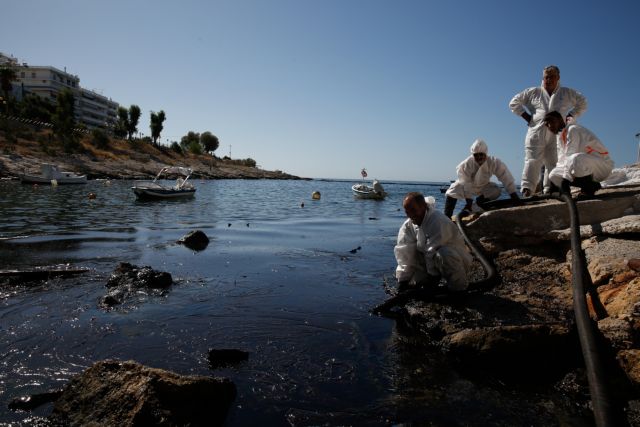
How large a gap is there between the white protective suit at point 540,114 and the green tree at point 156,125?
94.5 m

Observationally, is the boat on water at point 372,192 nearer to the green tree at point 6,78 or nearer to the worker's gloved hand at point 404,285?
the worker's gloved hand at point 404,285

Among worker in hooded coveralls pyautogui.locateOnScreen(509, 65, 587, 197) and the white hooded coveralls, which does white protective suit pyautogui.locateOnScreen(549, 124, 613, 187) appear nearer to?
worker in hooded coveralls pyautogui.locateOnScreen(509, 65, 587, 197)

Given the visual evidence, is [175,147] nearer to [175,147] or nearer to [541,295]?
[175,147]

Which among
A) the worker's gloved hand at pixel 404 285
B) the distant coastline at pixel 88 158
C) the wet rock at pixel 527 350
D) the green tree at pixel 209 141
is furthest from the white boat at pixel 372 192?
the green tree at pixel 209 141

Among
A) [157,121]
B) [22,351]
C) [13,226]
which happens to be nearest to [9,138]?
[157,121]

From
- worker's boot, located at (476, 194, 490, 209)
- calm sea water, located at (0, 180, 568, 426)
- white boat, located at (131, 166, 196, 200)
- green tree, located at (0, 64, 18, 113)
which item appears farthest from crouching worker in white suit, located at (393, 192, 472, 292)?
green tree, located at (0, 64, 18, 113)

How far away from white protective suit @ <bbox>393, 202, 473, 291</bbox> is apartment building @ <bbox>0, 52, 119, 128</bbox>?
102581mm

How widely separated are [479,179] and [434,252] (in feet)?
12.2

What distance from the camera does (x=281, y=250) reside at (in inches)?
462

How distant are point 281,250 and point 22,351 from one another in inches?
296

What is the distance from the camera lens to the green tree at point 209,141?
109 metres

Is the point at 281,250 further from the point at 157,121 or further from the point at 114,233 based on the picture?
the point at 157,121

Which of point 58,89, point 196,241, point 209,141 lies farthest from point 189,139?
point 196,241

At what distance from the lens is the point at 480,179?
Answer: 8445 millimetres
